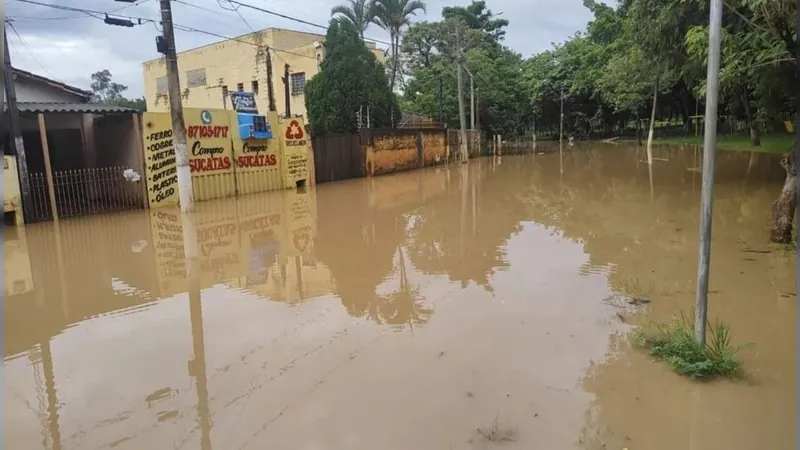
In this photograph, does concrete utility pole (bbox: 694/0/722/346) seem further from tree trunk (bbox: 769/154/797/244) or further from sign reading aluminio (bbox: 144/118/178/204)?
sign reading aluminio (bbox: 144/118/178/204)

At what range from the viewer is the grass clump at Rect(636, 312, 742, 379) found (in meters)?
4.16

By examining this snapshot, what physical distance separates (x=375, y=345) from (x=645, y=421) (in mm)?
2313

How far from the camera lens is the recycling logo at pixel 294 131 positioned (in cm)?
1920

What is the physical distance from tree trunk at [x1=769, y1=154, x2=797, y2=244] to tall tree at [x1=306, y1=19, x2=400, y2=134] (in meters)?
19.7

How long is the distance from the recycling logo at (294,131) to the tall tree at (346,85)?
6684mm

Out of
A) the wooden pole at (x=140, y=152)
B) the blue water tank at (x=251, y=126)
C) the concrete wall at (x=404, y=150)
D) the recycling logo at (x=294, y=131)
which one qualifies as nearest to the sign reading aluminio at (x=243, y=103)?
the blue water tank at (x=251, y=126)

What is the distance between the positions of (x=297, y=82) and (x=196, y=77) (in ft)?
29.5

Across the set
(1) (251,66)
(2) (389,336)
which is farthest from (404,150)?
(2) (389,336)

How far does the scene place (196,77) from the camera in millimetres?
38906

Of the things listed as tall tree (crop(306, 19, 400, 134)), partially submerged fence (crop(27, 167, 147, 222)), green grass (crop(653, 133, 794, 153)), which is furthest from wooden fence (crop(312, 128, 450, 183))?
green grass (crop(653, 133, 794, 153))

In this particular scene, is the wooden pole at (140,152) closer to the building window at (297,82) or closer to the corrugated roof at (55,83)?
the corrugated roof at (55,83)

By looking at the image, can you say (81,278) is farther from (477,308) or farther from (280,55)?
(280,55)

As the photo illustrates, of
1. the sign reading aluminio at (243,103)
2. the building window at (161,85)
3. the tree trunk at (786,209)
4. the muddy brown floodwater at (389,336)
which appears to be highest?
the building window at (161,85)

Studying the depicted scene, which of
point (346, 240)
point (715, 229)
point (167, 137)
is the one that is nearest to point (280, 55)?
point (167, 137)
